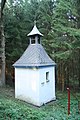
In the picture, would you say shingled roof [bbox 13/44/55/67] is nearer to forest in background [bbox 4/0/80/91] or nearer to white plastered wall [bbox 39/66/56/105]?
white plastered wall [bbox 39/66/56/105]

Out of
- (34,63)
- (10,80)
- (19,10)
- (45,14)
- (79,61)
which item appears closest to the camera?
(34,63)

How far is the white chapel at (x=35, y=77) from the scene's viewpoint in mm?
11078

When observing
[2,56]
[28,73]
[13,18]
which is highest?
[13,18]

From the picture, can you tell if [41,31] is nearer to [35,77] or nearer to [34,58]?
[34,58]

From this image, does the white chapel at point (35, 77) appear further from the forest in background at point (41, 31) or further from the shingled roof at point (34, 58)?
the forest in background at point (41, 31)

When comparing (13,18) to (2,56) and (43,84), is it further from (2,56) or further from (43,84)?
(43,84)

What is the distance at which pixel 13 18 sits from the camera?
16469 millimetres

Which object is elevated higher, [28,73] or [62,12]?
[62,12]

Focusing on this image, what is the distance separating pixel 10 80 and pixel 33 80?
776 centimetres

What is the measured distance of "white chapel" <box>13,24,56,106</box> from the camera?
36.3ft

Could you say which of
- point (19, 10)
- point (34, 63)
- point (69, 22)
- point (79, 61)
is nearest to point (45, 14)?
point (19, 10)

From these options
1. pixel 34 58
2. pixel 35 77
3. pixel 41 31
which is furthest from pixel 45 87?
pixel 41 31

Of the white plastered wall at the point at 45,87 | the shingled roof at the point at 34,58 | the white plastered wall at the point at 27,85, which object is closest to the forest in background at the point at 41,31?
the shingled roof at the point at 34,58

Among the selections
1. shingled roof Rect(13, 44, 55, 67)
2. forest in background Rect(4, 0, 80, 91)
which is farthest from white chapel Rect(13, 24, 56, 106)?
forest in background Rect(4, 0, 80, 91)
